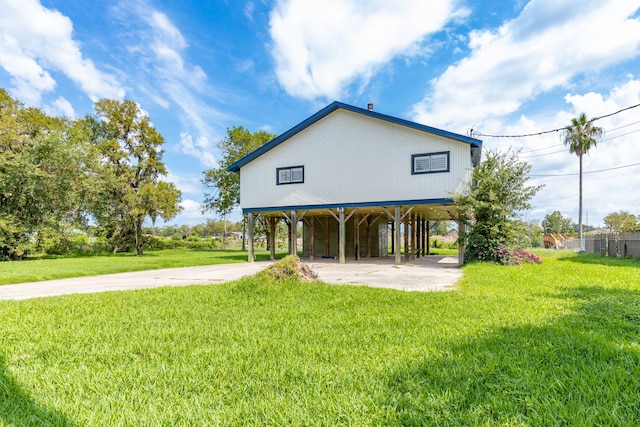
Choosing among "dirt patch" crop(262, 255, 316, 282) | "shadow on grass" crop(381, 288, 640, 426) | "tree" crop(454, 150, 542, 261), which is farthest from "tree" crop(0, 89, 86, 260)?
"shadow on grass" crop(381, 288, 640, 426)

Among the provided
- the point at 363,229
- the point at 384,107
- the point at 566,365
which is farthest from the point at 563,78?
the point at 566,365

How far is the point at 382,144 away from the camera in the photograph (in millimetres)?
14266

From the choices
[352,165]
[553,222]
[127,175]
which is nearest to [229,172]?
[127,175]

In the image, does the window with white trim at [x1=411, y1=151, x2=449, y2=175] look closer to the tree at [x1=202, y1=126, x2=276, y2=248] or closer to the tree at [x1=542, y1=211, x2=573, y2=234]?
the tree at [x1=202, y1=126, x2=276, y2=248]

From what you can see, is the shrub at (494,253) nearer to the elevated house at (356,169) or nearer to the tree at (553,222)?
the elevated house at (356,169)

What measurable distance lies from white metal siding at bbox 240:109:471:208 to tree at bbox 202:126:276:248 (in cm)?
1170

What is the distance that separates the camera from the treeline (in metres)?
17.6

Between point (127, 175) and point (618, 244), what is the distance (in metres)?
29.3

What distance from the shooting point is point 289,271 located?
6957mm

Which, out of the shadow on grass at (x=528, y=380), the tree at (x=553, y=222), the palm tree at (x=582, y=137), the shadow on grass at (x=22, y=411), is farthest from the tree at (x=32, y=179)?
the tree at (x=553, y=222)

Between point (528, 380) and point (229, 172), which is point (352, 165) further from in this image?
point (229, 172)

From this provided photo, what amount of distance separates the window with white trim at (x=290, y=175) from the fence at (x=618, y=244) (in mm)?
14484

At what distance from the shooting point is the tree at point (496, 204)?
1182 centimetres

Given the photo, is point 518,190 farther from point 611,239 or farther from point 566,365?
point 566,365
